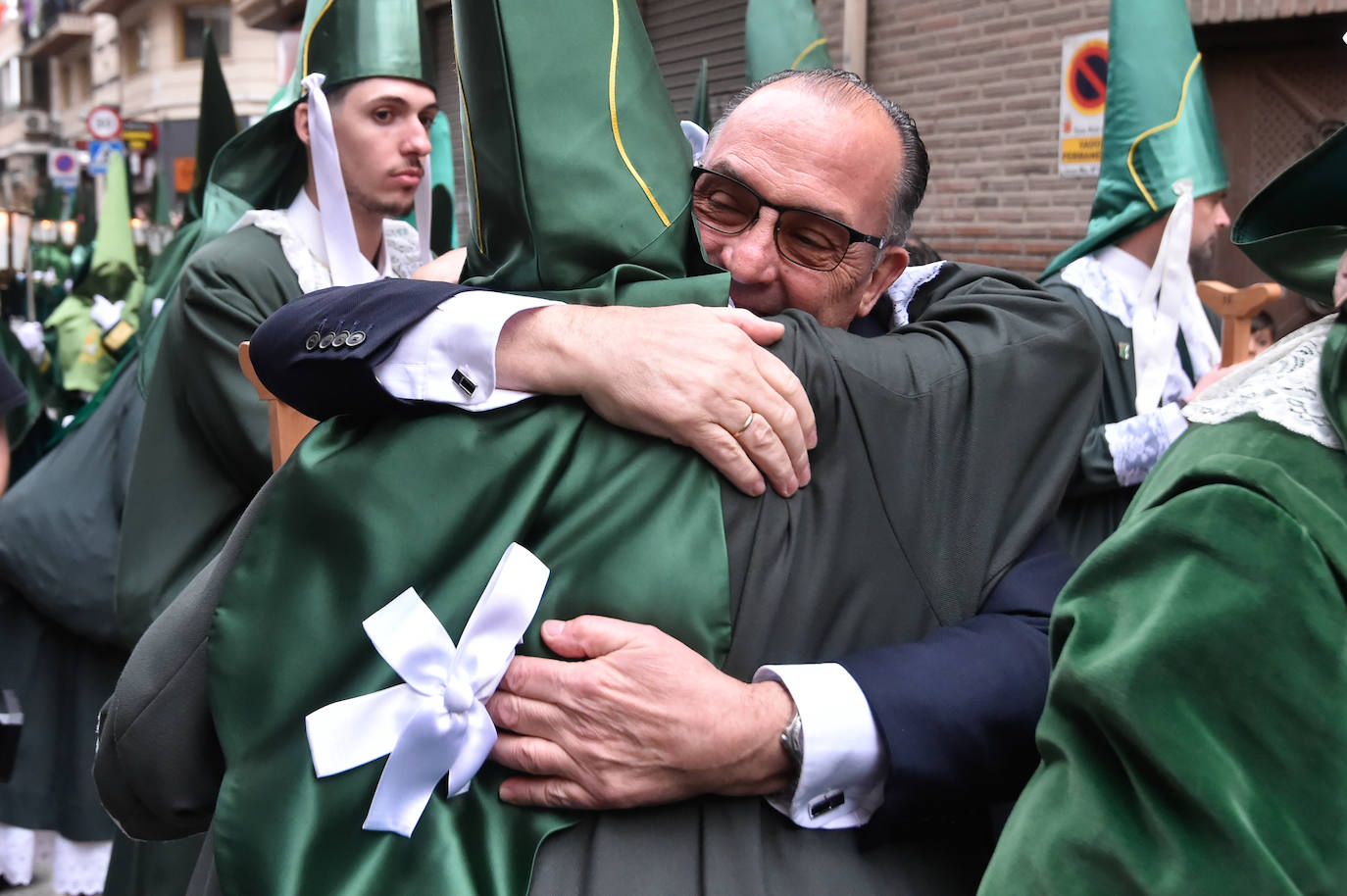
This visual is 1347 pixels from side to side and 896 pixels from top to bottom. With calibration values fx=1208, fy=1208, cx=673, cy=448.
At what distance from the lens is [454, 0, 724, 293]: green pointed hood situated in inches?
49.6

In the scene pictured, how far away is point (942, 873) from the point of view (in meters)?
1.29

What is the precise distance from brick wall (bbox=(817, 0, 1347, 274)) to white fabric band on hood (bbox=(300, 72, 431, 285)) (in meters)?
4.29

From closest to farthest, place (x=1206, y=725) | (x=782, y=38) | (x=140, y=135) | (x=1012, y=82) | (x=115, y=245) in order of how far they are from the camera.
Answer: (x=1206, y=725) → (x=782, y=38) → (x=115, y=245) → (x=1012, y=82) → (x=140, y=135)

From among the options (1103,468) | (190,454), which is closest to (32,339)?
(190,454)

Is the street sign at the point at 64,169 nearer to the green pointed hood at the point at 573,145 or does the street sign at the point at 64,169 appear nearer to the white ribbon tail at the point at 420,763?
the green pointed hood at the point at 573,145

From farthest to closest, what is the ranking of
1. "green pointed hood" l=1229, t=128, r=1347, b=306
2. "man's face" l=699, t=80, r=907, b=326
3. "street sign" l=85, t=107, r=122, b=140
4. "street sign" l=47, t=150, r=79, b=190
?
"street sign" l=85, t=107, r=122, b=140, "street sign" l=47, t=150, r=79, b=190, "man's face" l=699, t=80, r=907, b=326, "green pointed hood" l=1229, t=128, r=1347, b=306

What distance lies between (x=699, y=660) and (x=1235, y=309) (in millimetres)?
2359

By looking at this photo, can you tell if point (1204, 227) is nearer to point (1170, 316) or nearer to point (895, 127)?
point (1170, 316)

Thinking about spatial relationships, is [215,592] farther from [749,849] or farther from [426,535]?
[749,849]

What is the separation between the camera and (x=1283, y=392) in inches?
41.8

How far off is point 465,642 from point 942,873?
56 centimetres

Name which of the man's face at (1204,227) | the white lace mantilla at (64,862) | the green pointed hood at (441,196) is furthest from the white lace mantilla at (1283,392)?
the white lace mantilla at (64,862)

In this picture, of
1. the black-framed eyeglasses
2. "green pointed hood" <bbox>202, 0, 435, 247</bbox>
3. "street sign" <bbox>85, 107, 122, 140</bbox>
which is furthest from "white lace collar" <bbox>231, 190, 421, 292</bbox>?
"street sign" <bbox>85, 107, 122, 140</bbox>

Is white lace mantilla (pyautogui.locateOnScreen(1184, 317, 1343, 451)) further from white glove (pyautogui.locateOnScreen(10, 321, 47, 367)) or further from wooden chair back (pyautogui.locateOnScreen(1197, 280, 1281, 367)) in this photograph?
white glove (pyautogui.locateOnScreen(10, 321, 47, 367))
